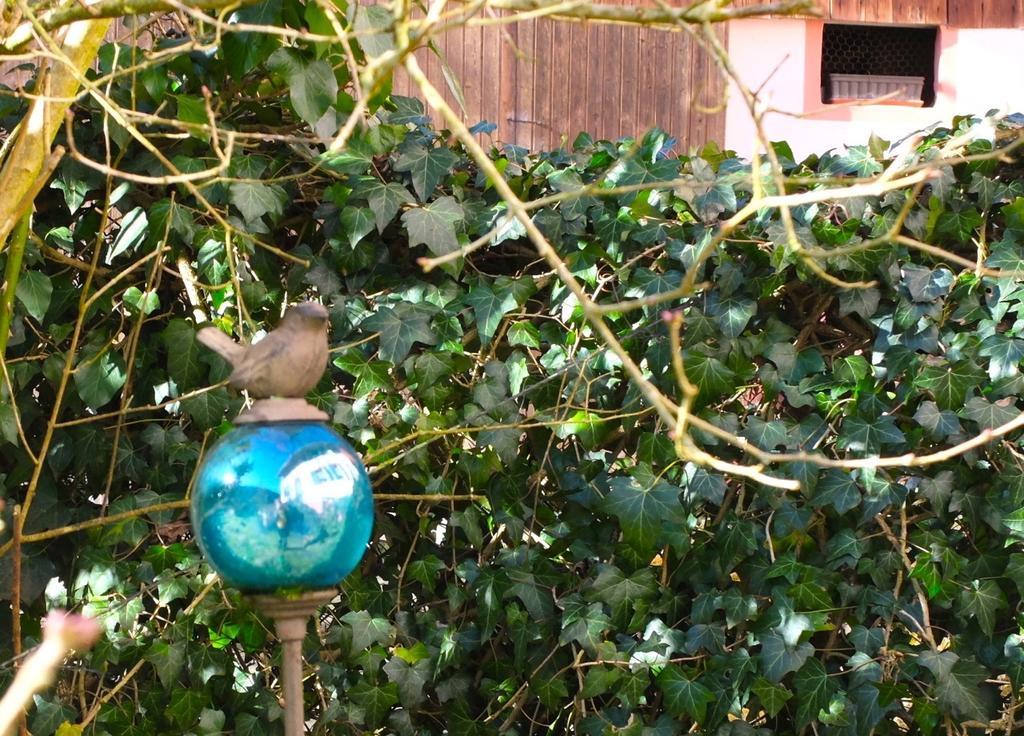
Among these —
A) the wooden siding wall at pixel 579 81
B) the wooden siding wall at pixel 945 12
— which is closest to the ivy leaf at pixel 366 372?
the wooden siding wall at pixel 579 81

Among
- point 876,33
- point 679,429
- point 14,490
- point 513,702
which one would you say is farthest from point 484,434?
point 876,33

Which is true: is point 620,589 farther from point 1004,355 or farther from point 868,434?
point 1004,355

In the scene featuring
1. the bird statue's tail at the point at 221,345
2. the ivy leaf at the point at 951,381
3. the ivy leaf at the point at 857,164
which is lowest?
the ivy leaf at the point at 951,381

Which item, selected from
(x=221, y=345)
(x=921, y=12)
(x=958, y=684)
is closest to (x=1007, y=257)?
(x=958, y=684)

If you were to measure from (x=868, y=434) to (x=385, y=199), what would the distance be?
1140 mm

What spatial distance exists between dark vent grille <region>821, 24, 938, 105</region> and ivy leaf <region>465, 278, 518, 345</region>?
11.9 ft

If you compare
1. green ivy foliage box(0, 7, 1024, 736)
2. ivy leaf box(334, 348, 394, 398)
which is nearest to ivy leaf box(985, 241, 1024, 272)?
green ivy foliage box(0, 7, 1024, 736)

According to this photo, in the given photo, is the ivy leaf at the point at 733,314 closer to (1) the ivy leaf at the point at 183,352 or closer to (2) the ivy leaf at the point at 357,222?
(2) the ivy leaf at the point at 357,222

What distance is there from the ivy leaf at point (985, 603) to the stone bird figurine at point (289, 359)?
153 cm

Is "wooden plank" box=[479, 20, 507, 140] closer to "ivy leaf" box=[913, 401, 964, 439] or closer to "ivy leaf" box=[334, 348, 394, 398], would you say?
"ivy leaf" box=[334, 348, 394, 398]

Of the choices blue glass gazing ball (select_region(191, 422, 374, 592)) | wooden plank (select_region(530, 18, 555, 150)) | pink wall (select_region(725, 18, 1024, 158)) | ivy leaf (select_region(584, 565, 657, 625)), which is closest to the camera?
blue glass gazing ball (select_region(191, 422, 374, 592))

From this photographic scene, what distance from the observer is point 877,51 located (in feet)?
19.3

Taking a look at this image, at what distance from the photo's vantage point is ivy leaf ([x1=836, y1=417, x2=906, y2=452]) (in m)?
2.60

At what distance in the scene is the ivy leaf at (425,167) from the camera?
2.76m
